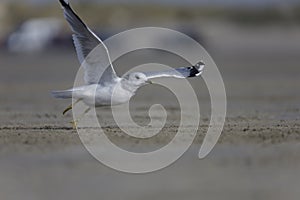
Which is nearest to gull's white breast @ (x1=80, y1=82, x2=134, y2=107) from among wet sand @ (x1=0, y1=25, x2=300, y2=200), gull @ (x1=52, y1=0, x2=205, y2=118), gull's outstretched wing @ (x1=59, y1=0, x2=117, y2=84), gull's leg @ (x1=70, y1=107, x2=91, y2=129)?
gull @ (x1=52, y1=0, x2=205, y2=118)

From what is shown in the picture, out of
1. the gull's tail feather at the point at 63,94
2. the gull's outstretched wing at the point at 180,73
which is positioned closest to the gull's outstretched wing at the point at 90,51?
the gull's tail feather at the point at 63,94

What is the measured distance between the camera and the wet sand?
37.6 ft

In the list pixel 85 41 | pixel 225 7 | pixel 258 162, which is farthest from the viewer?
pixel 225 7

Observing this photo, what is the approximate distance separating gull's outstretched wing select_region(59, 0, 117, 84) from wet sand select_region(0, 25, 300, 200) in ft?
3.31

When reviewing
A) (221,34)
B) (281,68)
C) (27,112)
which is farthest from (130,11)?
(27,112)

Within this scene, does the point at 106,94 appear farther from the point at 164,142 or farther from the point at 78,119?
the point at 78,119

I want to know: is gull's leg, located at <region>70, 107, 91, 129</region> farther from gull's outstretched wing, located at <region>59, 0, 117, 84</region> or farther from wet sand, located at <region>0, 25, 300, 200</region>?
gull's outstretched wing, located at <region>59, 0, 117, 84</region>

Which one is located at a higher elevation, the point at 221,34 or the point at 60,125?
the point at 221,34

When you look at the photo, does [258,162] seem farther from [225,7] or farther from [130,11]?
[225,7]

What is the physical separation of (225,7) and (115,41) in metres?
44.7

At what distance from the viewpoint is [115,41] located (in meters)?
61.5

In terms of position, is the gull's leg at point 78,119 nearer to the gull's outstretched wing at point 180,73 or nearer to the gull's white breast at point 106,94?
the gull's white breast at point 106,94

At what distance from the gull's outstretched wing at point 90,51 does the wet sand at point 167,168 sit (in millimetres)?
1009

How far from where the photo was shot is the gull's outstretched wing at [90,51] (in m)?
15.6
